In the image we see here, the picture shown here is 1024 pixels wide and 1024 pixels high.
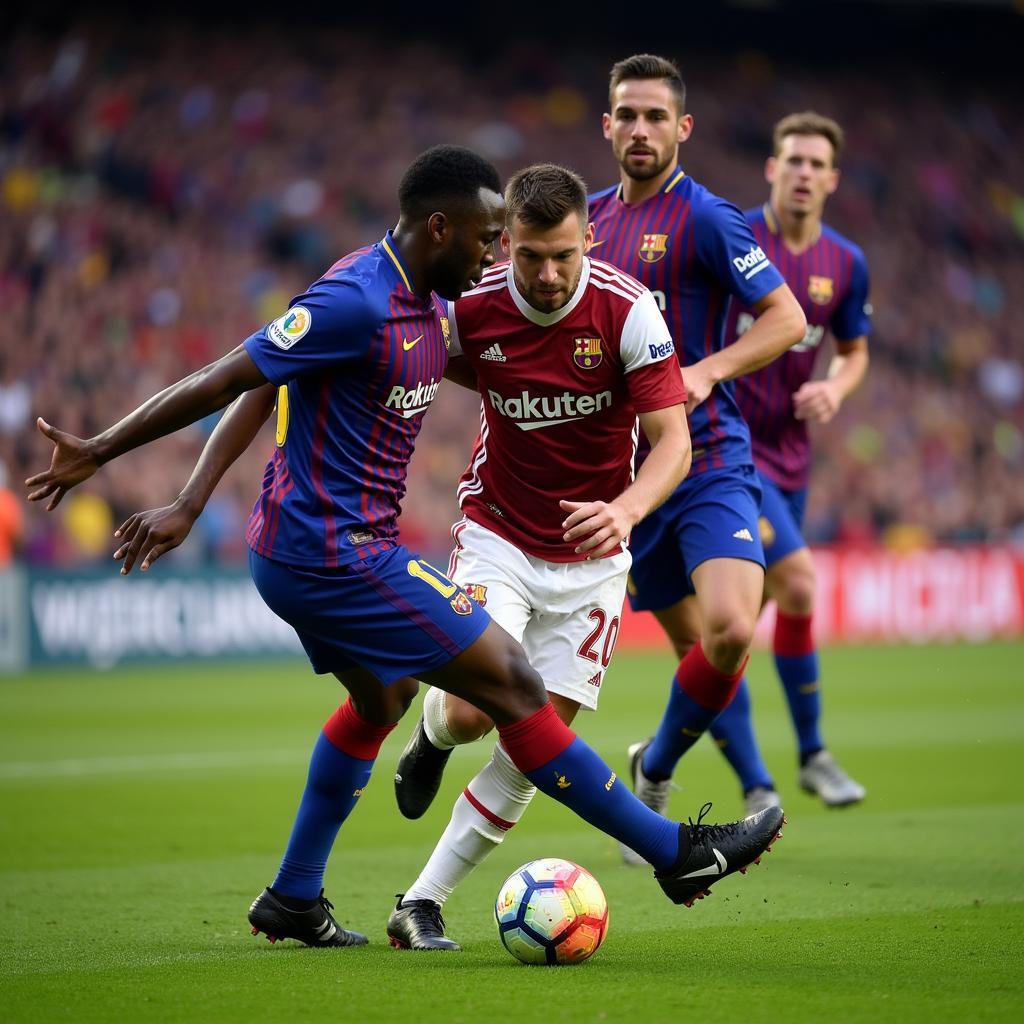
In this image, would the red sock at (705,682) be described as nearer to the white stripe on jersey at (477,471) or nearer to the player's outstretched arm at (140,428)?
the white stripe on jersey at (477,471)

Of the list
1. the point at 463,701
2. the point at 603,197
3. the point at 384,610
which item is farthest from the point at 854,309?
the point at 384,610

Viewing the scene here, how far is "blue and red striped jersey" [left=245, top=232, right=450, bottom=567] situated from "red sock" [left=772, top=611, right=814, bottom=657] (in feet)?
11.7

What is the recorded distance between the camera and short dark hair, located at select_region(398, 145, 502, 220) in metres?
4.44

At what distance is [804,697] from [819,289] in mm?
1924

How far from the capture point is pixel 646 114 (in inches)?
234

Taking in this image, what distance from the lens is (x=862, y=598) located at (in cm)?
1991

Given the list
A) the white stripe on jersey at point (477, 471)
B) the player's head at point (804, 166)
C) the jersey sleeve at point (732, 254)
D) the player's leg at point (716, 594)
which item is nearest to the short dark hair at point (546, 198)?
the white stripe on jersey at point (477, 471)

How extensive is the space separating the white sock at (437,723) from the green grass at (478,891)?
586 millimetres

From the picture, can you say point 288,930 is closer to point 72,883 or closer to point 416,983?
point 416,983

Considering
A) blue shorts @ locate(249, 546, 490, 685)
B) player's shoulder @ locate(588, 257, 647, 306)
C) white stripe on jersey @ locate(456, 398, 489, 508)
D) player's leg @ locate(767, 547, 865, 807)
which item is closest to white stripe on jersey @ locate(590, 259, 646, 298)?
player's shoulder @ locate(588, 257, 647, 306)

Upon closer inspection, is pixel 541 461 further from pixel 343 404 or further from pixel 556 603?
pixel 343 404

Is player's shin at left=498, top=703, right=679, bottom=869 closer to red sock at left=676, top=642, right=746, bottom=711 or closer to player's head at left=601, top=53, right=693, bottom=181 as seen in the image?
red sock at left=676, top=642, right=746, bottom=711

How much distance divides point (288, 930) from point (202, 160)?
18628 millimetres

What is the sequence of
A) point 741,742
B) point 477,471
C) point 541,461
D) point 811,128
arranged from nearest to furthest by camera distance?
point 541,461
point 477,471
point 741,742
point 811,128
